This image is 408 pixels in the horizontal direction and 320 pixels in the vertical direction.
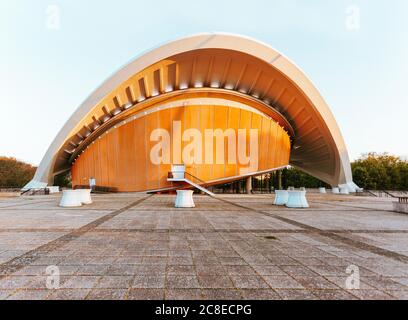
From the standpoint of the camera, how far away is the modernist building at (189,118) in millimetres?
24380

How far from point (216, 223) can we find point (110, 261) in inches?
170

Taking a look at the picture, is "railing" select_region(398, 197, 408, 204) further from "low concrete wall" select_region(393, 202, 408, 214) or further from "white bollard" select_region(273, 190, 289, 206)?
"white bollard" select_region(273, 190, 289, 206)

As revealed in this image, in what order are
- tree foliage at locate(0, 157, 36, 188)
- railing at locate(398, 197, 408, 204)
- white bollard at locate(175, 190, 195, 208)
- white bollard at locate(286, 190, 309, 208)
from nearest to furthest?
railing at locate(398, 197, 408, 204), white bollard at locate(175, 190, 195, 208), white bollard at locate(286, 190, 309, 208), tree foliage at locate(0, 157, 36, 188)

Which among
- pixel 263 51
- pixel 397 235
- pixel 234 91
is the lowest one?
pixel 397 235

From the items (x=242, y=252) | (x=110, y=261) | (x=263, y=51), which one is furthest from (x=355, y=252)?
(x=263, y=51)

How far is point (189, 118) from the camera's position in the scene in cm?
2734

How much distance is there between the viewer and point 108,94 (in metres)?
23.4

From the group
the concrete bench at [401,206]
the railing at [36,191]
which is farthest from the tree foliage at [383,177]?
the railing at [36,191]

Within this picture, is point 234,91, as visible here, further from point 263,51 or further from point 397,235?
point 397,235

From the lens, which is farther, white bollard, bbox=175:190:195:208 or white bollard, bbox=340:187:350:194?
white bollard, bbox=340:187:350:194

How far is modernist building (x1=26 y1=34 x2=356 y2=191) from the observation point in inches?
960

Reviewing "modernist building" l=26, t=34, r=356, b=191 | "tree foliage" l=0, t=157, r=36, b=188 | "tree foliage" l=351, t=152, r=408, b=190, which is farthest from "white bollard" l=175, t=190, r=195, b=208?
"tree foliage" l=0, t=157, r=36, b=188

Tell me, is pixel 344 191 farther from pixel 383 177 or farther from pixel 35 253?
pixel 35 253

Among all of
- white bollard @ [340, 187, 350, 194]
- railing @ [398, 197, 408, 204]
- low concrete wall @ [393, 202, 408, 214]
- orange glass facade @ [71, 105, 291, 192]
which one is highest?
orange glass facade @ [71, 105, 291, 192]
